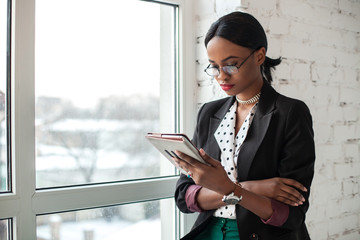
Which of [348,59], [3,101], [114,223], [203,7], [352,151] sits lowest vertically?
[114,223]

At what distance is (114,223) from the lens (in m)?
1.74

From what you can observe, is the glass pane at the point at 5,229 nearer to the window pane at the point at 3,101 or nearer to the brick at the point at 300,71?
the window pane at the point at 3,101

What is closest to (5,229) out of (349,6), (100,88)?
(100,88)

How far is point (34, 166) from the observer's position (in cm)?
151

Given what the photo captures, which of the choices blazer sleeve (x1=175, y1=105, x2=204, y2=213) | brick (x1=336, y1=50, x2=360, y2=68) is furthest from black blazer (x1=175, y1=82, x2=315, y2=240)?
brick (x1=336, y1=50, x2=360, y2=68)

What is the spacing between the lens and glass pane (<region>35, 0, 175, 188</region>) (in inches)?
61.7

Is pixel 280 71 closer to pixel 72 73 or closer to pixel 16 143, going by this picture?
pixel 72 73

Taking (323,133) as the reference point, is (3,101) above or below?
above

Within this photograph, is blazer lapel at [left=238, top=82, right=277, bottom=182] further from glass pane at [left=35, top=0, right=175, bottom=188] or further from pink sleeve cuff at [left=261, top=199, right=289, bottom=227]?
glass pane at [left=35, top=0, right=175, bottom=188]

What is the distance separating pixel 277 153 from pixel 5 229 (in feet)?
3.40

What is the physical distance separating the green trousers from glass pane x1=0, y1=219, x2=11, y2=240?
27.8 inches

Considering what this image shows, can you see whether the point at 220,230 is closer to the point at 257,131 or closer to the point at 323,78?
the point at 257,131

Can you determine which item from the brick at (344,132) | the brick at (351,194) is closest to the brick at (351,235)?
the brick at (351,194)

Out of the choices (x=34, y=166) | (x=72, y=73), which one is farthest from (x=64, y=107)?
(x=34, y=166)
